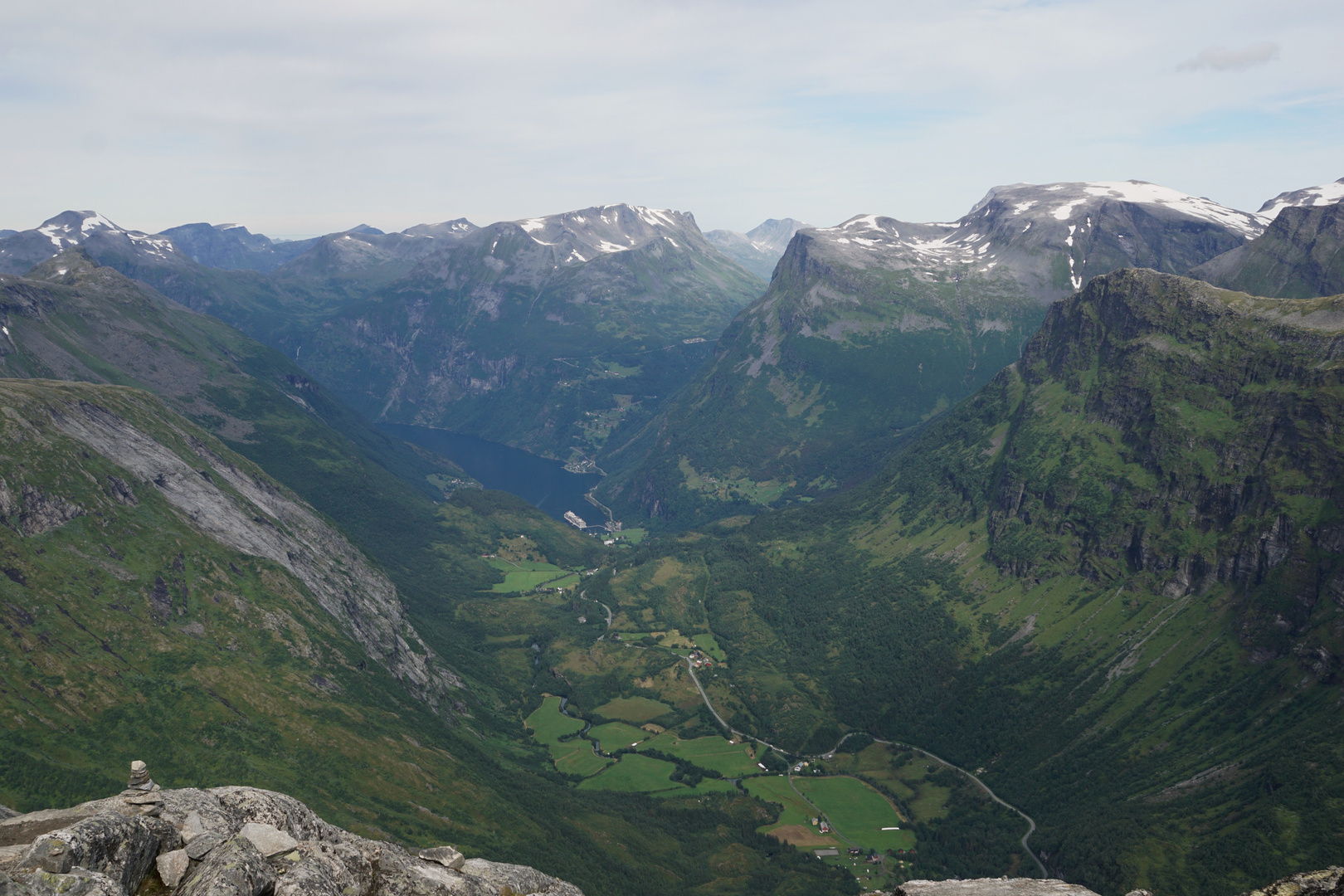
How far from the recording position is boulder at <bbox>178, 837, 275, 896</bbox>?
145ft

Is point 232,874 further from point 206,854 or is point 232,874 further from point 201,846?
point 201,846

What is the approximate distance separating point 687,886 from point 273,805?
145377 mm

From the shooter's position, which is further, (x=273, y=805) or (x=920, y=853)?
(x=920, y=853)

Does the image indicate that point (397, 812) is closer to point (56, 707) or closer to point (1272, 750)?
point (56, 707)

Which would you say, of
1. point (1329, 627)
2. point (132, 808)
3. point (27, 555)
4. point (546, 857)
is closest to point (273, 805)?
point (132, 808)

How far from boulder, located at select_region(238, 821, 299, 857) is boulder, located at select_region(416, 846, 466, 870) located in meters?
→ 14.4

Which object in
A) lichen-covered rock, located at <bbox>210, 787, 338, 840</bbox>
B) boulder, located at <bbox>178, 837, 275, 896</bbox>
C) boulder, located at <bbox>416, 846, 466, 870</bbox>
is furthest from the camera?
boulder, located at <bbox>416, 846, 466, 870</bbox>

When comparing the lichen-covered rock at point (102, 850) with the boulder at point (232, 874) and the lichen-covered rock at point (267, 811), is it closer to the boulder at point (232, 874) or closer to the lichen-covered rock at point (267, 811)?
the boulder at point (232, 874)

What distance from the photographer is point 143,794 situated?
52312mm

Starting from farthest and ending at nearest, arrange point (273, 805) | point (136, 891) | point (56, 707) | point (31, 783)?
point (56, 707) → point (31, 783) → point (273, 805) → point (136, 891)

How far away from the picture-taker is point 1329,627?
19400 centimetres

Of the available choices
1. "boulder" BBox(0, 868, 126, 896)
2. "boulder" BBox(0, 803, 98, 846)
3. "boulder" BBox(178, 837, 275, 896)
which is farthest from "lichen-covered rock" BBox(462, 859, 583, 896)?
"boulder" BBox(0, 868, 126, 896)

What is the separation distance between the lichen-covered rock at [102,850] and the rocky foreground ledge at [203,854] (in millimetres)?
47

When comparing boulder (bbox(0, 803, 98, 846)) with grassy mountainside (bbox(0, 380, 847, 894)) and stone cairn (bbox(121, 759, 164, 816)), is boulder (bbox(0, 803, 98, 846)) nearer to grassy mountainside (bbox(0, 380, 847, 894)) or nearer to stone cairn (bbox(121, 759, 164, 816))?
stone cairn (bbox(121, 759, 164, 816))
